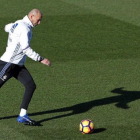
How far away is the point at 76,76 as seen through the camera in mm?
16047

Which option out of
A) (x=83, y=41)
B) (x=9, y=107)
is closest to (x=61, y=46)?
(x=83, y=41)

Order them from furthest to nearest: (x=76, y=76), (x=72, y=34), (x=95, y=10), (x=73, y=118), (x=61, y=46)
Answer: (x=95, y=10), (x=72, y=34), (x=61, y=46), (x=76, y=76), (x=73, y=118)

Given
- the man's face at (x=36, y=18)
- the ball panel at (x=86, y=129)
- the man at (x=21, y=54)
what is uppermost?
the man's face at (x=36, y=18)

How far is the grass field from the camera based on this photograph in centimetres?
1223

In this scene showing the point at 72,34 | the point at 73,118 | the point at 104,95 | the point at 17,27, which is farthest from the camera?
the point at 72,34

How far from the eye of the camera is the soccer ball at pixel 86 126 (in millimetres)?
11734

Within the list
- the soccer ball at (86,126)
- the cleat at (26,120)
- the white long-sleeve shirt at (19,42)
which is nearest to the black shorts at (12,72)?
the white long-sleeve shirt at (19,42)

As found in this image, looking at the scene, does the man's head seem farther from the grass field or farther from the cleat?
the grass field

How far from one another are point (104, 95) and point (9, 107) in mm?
2652

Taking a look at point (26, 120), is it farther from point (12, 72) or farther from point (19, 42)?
point (19, 42)

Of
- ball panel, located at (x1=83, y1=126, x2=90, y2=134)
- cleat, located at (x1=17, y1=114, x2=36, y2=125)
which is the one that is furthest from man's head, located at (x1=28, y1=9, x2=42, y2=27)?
ball panel, located at (x1=83, y1=126, x2=90, y2=134)

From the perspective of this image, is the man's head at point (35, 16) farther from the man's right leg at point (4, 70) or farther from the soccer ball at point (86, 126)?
the soccer ball at point (86, 126)

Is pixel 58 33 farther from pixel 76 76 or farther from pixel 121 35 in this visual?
pixel 76 76

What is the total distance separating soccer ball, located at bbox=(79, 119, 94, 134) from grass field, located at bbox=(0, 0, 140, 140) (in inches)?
5.2
